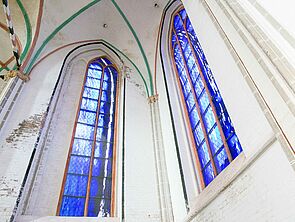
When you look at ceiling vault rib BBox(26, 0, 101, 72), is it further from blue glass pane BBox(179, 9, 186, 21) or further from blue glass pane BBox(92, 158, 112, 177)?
blue glass pane BBox(92, 158, 112, 177)

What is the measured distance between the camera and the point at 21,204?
3789mm

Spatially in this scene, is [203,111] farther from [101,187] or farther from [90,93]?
[90,93]

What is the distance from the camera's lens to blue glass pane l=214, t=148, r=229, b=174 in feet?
11.4

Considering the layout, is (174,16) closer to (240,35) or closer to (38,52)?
(38,52)

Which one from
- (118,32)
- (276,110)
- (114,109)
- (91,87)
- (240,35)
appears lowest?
(276,110)

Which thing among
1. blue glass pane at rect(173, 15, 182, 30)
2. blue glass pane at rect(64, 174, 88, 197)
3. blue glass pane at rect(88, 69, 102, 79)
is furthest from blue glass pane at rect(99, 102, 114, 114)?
blue glass pane at rect(173, 15, 182, 30)

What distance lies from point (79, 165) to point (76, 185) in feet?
1.41

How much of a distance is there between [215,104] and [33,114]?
12.3 feet

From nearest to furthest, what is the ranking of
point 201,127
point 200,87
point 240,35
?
1. point 240,35
2. point 201,127
3. point 200,87

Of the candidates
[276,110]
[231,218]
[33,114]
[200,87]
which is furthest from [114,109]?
[276,110]

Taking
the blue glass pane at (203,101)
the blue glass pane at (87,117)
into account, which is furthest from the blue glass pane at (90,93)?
the blue glass pane at (203,101)

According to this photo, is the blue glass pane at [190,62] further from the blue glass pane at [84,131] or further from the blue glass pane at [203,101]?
the blue glass pane at [84,131]

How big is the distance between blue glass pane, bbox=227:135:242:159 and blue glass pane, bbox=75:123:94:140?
3121 millimetres

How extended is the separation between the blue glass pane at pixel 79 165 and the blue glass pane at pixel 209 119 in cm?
250
